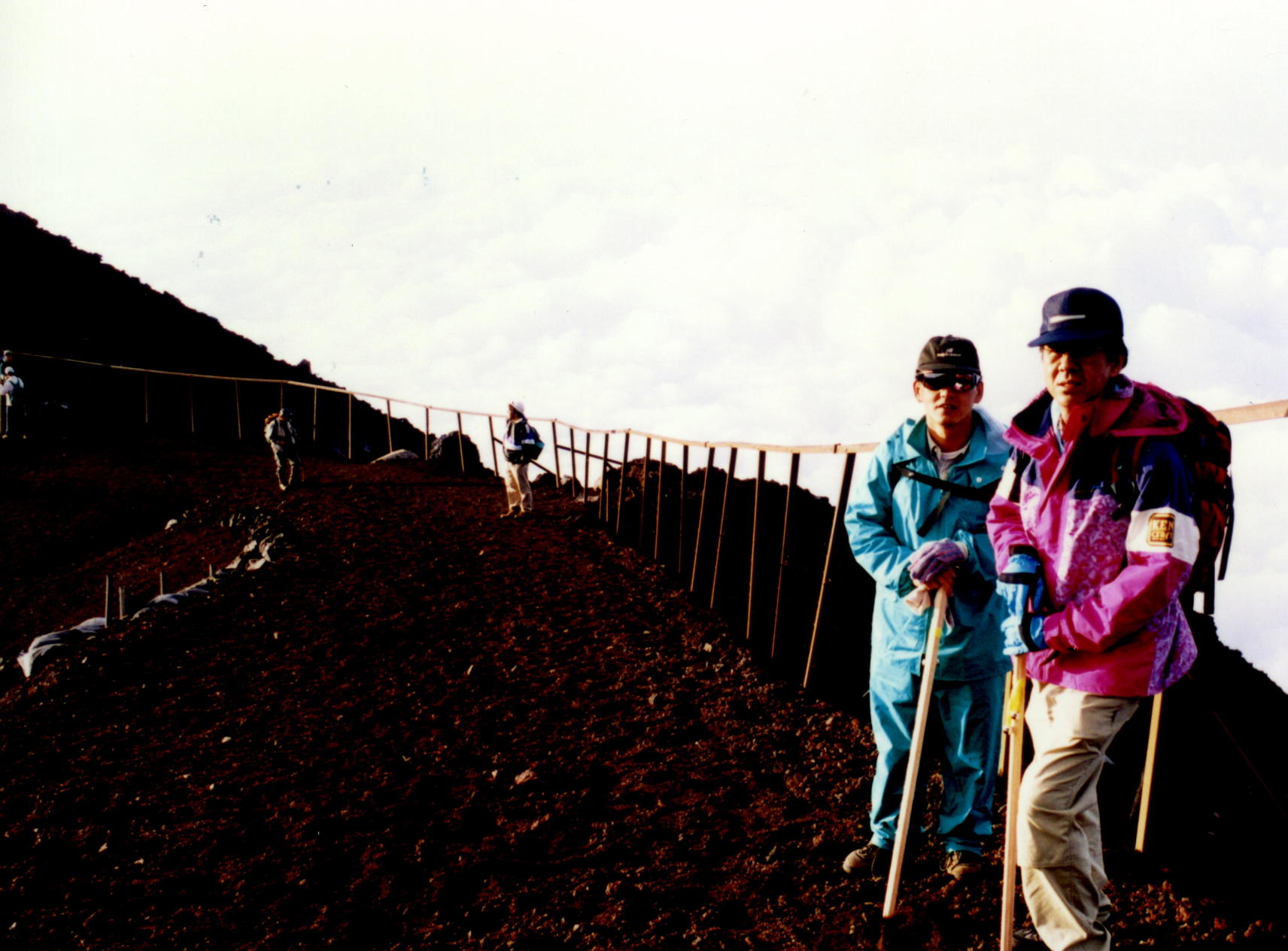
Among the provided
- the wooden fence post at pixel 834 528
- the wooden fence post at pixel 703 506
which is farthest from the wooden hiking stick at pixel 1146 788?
the wooden fence post at pixel 703 506

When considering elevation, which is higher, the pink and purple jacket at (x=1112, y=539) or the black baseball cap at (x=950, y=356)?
the black baseball cap at (x=950, y=356)

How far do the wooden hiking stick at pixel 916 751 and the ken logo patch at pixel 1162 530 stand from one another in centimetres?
97

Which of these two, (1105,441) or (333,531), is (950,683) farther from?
(333,531)

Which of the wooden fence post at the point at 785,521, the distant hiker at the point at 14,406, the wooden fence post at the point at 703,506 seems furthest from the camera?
the distant hiker at the point at 14,406

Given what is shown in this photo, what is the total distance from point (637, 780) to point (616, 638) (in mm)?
2947

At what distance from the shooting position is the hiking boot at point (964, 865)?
3.50 metres

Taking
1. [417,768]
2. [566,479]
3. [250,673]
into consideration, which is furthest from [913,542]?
[566,479]

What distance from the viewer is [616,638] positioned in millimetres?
8203

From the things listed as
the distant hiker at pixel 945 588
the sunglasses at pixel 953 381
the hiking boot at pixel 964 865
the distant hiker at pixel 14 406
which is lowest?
the hiking boot at pixel 964 865

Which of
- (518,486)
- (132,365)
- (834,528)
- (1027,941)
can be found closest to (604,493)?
(518,486)

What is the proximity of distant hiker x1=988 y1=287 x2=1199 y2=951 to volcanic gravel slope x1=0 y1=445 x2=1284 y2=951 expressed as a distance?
0.84 meters

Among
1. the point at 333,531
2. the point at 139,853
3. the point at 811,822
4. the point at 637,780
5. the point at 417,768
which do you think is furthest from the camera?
the point at 333,531

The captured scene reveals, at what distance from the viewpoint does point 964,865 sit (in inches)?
138

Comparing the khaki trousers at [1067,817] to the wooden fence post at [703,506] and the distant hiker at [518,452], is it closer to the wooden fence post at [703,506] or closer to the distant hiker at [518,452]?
the wooden fence post at [703,506]
